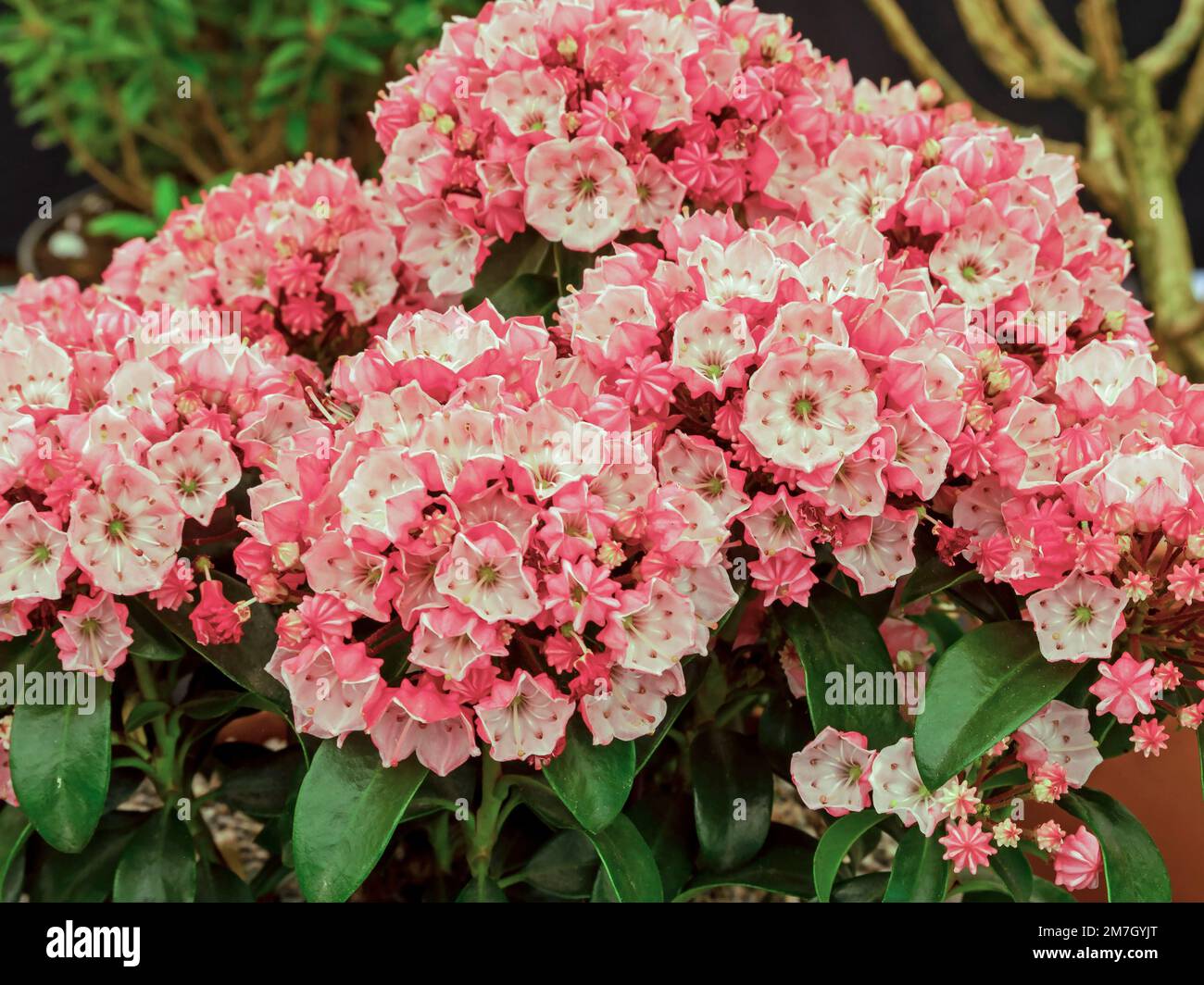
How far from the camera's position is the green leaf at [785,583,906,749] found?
107 centimetres

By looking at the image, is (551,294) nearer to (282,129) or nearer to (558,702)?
(558,702)

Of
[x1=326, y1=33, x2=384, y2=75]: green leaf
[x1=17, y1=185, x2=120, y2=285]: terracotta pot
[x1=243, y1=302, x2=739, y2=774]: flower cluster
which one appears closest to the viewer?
[x1=243, y1=302, x2=739, y2=774]: flower cluster

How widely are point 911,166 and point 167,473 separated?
742 millimetres

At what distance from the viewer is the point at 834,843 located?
1.07 meters

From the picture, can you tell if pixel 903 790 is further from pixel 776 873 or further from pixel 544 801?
pixel 544 801

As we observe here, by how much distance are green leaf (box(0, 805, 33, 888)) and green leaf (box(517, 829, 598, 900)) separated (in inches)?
17.4

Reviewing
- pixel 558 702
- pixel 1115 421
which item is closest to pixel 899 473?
pixel 1115 421

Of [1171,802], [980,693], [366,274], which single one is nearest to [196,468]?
[366,274]

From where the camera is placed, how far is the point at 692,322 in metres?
0.99

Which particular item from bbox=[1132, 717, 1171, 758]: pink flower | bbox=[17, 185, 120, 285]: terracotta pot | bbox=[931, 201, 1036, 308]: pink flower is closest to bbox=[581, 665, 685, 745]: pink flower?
bbox=[1132, 717, 1171, 758]: pink flower

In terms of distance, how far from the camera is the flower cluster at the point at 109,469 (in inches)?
39.3

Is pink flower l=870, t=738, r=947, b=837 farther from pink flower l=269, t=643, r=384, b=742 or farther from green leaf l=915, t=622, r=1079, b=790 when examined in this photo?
pink flower l=269, t=643, r=384, b=742

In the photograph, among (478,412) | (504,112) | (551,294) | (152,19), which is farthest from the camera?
(152,19)
